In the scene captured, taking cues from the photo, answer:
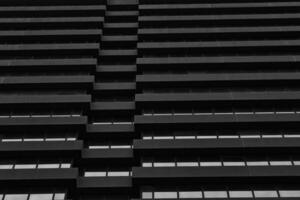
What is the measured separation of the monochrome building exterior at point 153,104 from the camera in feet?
87.1

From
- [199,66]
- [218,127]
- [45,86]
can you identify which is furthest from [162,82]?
[45,86]

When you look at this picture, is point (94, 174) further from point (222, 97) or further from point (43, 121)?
point (222, 97)

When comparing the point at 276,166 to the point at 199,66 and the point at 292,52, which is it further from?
the point at 292,52

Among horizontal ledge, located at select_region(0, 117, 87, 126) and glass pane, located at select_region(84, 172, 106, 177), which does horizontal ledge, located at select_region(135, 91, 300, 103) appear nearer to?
horizontal ledge, located at select_region(0, 117, 87, 126)

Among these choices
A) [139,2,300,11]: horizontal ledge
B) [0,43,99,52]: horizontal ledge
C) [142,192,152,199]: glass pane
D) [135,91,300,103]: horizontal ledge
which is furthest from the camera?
[139,2,300,11]: horizontal ledge

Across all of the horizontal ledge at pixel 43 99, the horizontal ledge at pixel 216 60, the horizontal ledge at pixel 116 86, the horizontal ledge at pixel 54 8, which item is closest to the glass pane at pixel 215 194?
the horizontal ledge at pixel 43 99

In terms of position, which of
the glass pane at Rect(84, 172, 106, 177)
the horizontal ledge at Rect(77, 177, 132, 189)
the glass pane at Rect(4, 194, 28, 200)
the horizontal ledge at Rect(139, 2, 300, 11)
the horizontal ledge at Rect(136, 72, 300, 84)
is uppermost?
the horizontal ledge at Rect(139, 2, 300, 11)

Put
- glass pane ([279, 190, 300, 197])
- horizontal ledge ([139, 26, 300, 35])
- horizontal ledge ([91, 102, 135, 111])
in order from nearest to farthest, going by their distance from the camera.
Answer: glass pane ([279, 190, 300, 197]) < horizontal ledge ([91, 102, 135, 111]) < horizontal ledge ([139, 26, 300, 35])

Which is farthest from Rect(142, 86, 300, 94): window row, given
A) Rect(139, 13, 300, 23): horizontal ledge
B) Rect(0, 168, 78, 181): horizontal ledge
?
Rect(139, 13, 300, 23): horizontal ledge

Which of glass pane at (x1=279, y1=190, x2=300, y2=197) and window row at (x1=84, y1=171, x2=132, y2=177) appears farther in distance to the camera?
window row at (x1=84, y1=171, x2=132, y2=177)

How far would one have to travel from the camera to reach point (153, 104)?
3238 centimetres

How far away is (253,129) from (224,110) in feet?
8.92

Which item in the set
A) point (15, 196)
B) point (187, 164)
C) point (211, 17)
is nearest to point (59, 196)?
point (15, 196)

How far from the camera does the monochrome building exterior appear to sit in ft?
87.1
